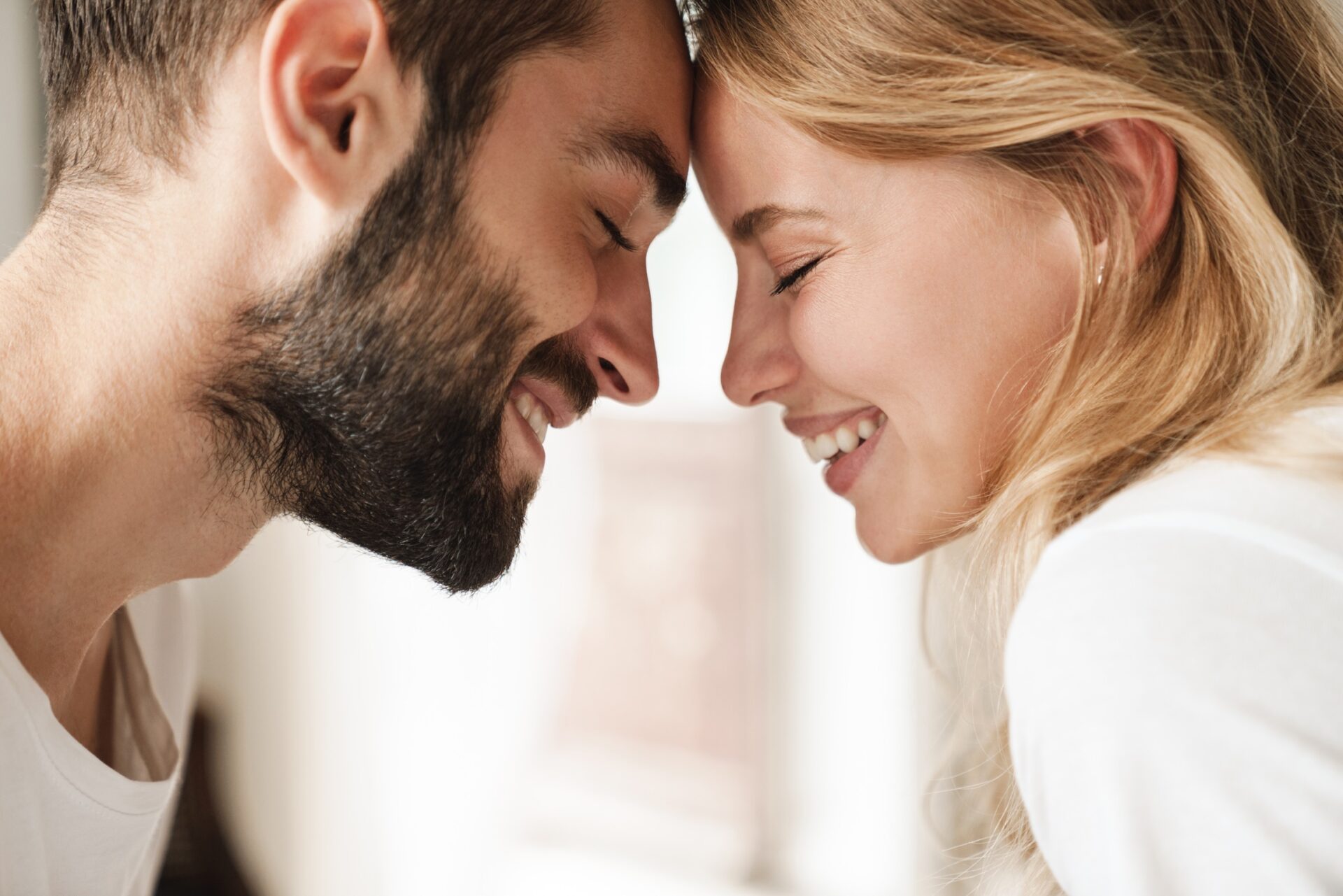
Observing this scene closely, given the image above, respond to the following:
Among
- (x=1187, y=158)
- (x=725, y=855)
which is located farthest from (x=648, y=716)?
(x=1187, y=158)

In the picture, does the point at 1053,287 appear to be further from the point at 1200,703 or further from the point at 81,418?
the point at 81,418

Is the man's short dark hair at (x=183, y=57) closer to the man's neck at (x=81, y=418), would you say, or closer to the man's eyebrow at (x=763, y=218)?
the man's neck at (x=81, y=418)

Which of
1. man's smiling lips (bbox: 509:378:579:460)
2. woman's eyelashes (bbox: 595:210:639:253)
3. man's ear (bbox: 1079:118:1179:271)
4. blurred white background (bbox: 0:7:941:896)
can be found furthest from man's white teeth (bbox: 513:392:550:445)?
blurred white background (bbox: 0:7:941:896)

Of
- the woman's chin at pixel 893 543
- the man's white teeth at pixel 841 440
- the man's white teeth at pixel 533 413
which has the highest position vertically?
the man's white teeth at pixel 533 413

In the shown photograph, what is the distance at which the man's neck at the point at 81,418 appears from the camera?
100 cm

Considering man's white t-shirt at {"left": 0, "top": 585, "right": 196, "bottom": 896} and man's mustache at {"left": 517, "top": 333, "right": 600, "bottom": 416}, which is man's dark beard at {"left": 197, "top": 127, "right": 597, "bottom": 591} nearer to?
man's mustache at {"left": 517, "top": 333, "right": 600, "bottom": 416}

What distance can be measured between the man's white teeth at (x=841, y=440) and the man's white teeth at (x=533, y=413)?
0.32 metres

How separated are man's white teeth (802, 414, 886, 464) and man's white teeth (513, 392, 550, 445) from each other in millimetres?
319

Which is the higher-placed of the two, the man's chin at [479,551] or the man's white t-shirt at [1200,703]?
the man's white t-shirt at [1200,703]

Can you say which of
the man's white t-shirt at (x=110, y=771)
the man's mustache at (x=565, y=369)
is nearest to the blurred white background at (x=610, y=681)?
the man's white t-shirt at (x=110, y=771)

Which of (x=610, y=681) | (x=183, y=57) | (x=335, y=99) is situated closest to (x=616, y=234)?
(x=335, y=99)

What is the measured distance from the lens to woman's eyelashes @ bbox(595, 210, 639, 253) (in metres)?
1.15

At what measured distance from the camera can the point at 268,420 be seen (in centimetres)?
108

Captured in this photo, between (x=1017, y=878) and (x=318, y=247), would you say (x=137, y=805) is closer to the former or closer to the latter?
(x=318, y=247)
